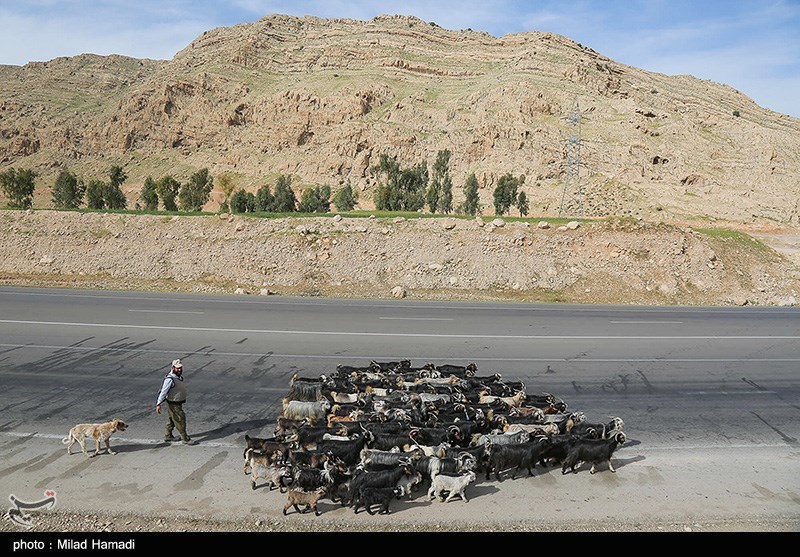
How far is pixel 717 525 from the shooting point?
27.8ft

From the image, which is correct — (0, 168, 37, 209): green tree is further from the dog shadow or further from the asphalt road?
the dog shadow

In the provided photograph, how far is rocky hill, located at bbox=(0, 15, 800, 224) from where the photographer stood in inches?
2990

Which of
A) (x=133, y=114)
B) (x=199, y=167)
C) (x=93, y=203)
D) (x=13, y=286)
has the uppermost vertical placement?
(x=133, y=114)

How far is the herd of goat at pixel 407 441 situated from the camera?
29.3ft

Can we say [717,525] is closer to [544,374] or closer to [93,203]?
[544,374]

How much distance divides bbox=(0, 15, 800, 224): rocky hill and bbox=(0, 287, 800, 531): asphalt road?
44646 mm

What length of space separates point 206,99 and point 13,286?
9114cm

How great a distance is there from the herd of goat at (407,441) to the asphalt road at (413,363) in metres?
0.32


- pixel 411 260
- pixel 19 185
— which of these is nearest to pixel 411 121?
pixel 19 185

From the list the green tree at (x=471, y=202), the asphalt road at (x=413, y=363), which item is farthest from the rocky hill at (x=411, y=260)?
the green tree at (x=471, y=202)

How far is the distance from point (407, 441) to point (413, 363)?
7.15m

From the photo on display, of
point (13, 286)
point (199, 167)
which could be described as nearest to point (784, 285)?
point (13, 286)

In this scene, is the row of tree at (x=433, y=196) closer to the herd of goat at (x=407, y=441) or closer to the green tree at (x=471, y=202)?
the green tree at (x=471, y=202)

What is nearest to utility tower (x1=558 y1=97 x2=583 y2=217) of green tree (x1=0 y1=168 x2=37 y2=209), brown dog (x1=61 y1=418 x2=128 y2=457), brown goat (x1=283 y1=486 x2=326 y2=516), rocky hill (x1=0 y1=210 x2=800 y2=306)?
rocky hill (x1=0 y1=210 x2=800 y2=306)
